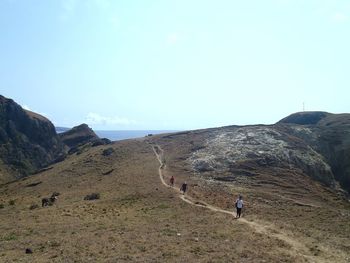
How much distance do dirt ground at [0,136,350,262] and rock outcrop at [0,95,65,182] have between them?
184ft

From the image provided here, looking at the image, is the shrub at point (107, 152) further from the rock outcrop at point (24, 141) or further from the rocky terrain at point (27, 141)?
the rock outcrop at point (24, 141)

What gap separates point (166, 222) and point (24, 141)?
119084 millimetres

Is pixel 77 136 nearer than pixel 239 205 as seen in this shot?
No

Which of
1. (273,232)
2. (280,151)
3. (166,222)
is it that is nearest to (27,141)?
(280,151)

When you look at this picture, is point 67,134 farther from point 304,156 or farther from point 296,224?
point 296,224

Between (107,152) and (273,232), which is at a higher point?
(107,152)

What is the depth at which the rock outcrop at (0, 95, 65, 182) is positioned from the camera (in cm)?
12838

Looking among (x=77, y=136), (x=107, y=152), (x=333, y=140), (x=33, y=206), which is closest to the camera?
(x=33, y=206)

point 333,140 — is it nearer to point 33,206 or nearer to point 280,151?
point 280,151

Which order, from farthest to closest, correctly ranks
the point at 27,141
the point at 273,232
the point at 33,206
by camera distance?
1. the point at 27,141
2. the point at 33,206
3. the point at 273,232

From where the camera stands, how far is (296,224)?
37.6 meters

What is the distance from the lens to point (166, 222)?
37.3 metres

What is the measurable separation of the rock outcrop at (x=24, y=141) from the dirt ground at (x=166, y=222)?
56.2 m

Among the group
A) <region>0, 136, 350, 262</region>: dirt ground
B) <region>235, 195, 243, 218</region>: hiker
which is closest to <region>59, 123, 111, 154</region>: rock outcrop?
<region>0, 136, 350, 262</region>: dirt ground
